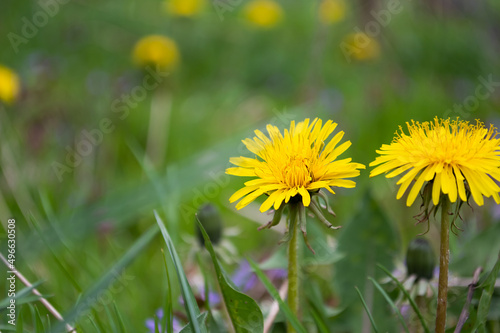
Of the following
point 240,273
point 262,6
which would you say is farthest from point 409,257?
point 262,6

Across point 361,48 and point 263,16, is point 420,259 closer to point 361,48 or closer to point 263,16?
point 361,48

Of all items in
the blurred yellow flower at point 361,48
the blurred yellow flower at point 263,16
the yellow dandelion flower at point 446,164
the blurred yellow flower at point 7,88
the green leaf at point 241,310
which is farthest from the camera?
the blurred yellow flower at point 263,16

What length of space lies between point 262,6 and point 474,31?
1.42 meters

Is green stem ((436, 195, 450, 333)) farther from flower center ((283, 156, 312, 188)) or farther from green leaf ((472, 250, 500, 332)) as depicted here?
flower center ((283, 156, 312, 188))

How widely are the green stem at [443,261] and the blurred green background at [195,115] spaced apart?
0.19 m

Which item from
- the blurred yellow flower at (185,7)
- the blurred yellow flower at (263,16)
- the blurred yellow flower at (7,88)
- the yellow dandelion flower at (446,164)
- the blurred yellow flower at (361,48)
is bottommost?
the yellow dandelion flower at (446,164)

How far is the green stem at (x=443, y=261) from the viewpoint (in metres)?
0.65

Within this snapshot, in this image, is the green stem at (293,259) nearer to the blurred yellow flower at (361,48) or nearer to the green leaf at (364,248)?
the green leaf at (364,248)

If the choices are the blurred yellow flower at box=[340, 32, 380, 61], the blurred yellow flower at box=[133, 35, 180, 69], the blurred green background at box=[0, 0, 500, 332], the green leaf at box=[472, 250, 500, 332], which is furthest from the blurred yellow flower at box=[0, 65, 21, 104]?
the blurred yellow flower at box=[340, 32, 380, 61]

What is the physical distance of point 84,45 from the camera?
294 cm

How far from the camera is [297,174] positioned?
26.5 inches

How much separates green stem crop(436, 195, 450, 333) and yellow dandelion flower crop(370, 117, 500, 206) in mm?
28

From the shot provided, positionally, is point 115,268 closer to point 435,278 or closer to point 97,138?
point 435,278

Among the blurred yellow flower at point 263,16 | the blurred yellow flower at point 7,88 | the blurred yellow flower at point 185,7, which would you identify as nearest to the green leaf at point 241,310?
the blurred yellow flower at point 7,88
